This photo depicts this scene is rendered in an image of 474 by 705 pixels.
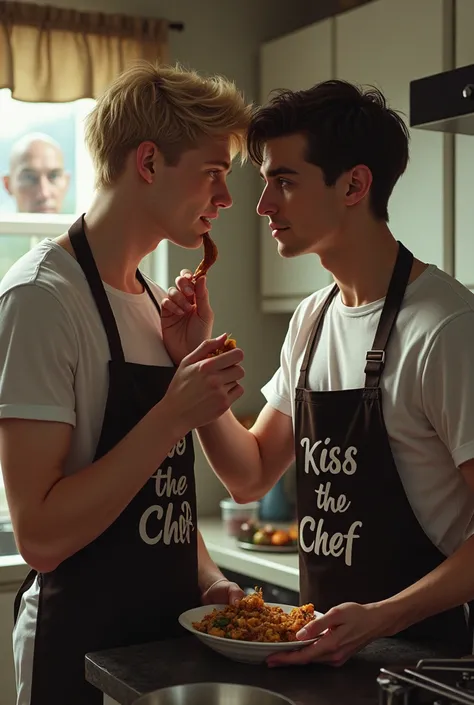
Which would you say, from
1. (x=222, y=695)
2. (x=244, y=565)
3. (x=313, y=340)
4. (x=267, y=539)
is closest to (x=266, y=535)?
(x=267, y=539)

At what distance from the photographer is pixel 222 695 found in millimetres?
1259

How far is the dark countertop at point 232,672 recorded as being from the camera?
4.32 ft

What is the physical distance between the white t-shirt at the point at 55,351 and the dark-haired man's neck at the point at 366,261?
0.40 m

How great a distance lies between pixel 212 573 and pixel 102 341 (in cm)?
49

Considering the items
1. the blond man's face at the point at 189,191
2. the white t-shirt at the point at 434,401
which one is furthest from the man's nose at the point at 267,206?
the white t-shirt at the point at 434,401

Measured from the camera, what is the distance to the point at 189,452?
5.81 feet

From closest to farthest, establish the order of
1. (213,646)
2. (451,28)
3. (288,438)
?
(213,646) → (288,438) → (451,28)

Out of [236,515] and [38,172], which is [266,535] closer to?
[236,515]

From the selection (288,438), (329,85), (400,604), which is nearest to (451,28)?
(329,85)

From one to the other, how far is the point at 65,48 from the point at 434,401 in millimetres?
2130

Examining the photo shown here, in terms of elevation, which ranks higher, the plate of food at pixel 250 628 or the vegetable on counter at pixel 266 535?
the plate of food at pixel 250 628

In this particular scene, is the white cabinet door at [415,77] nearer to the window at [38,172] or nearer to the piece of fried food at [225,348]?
the window at [38,172]

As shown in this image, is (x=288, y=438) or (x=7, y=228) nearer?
(x=288, y=438)

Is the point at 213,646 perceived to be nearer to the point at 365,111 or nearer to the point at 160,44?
the point at 365,111
